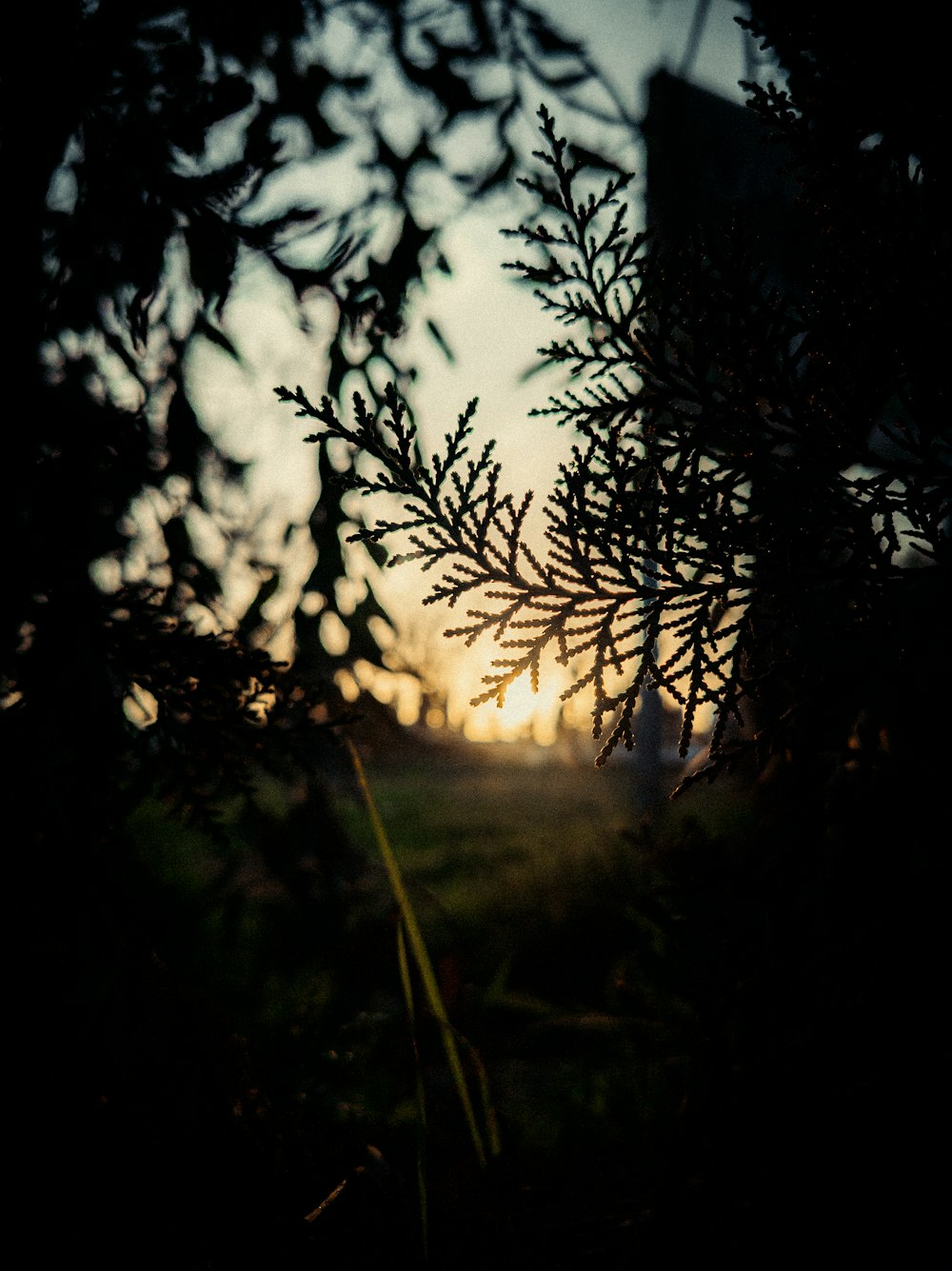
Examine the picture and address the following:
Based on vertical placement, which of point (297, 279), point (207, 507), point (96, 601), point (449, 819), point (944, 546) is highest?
point (297, 279)

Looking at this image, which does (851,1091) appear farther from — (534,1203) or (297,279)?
(297,279)

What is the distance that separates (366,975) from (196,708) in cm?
375

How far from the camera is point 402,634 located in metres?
2.87

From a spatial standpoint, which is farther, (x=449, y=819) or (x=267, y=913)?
(x=449, y=819)

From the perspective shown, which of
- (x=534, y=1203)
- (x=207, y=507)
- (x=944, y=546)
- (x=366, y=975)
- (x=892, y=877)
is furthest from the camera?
(x=366, y=975)

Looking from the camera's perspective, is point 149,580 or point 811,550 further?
point 149,580

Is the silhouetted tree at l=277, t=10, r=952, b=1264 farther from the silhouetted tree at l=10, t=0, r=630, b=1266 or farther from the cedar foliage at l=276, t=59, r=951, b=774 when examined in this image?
the silhouetted tree at l=10, t=0, r=630, b=1266

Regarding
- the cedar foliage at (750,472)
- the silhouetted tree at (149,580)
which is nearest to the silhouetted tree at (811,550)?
the cedar foliage at (750,472)

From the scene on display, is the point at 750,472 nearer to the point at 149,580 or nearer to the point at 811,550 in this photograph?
the point at 811,550

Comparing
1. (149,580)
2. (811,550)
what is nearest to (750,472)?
(811,550)

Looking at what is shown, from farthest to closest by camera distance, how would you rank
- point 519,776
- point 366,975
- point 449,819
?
1. point 519,776
2. point 449,819
3. point 366,975

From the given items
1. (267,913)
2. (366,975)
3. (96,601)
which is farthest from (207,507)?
(366,975)

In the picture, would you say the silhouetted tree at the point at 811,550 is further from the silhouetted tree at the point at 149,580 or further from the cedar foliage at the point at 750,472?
the silhouetted tree at the point at 149,580

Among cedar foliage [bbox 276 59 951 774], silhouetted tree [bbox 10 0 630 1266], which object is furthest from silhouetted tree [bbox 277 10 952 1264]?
silhouetted tree [bbox 10 0 630 1266]
